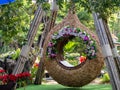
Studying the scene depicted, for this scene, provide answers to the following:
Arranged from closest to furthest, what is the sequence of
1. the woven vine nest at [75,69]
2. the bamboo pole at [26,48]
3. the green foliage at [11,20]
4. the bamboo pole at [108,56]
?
the green foliage at [11,20] → the bamboo pole at [108,56] → the woven vine nest at [75,69] → the bamboo pole at [26,48]

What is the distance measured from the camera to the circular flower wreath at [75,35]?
6.77 metres

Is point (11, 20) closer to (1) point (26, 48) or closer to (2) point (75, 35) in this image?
(1) point (26, 48)

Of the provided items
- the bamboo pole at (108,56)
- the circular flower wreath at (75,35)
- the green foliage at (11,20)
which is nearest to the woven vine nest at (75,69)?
the circular flower wreath at (75,35)

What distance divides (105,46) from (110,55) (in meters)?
0.22

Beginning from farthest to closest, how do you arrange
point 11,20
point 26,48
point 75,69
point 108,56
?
point 26,48 < point 75,69 < point 108,56 < point 11,20

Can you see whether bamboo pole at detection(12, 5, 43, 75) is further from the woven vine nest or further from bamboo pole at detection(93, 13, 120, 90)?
bamboo pole at detection(93, 13, 120, 90)

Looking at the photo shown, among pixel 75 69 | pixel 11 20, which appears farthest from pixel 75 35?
pixel 11 20

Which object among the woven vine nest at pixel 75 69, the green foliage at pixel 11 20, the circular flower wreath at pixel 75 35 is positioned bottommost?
the woven vine nest at pixel 75 69

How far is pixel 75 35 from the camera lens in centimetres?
699

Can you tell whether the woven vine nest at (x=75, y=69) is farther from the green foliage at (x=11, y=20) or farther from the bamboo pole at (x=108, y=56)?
the green foliage at (x=11, y=20)

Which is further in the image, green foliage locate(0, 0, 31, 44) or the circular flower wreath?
the circular flower wreath

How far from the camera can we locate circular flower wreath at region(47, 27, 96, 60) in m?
6.77

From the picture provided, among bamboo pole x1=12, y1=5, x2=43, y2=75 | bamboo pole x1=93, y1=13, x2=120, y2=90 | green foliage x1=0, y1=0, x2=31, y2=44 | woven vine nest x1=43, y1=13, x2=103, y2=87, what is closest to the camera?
green foliage x1=0, y1=0, x2=31, y2=44

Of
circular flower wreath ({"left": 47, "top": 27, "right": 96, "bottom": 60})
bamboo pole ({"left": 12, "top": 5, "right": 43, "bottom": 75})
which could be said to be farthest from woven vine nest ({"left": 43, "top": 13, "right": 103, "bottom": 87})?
bamboo pole ({"left": 12, "top": 5, "right": 43, "bottom": 75})
